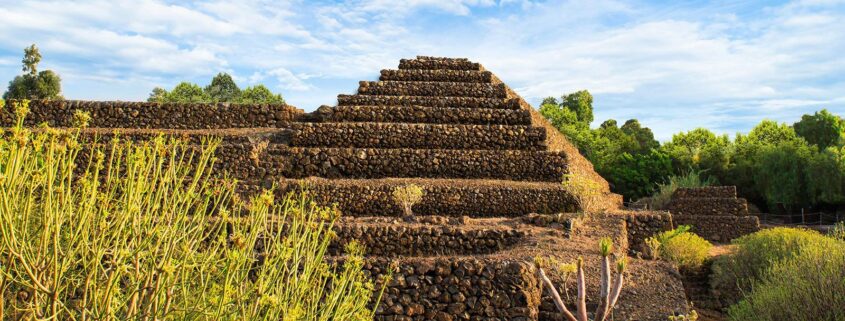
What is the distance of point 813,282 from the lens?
767 cm

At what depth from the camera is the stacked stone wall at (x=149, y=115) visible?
2098 cm

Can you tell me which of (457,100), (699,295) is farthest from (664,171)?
(699,295)

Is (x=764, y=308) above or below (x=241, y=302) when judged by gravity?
below

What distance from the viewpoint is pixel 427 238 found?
1255cm

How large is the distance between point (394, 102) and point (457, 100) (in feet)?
6.89

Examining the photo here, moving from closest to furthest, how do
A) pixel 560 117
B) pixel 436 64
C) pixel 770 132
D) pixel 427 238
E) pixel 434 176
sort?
pixel 427 238 → pixel 434 176 → pixel 436 64 → pixel 770 132 → pixel 560 117

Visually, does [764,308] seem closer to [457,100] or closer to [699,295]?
[699,295]

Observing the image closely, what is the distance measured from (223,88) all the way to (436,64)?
3179 cm

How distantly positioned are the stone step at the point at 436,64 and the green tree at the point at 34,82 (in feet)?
81.6

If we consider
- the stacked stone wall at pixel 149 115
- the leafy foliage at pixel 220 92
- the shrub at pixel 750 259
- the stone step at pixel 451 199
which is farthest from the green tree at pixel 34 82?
the shrub at pixel 750 259

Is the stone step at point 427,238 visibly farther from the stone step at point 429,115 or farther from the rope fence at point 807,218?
the rope fence at point 807,218

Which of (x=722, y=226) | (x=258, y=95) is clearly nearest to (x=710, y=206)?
(x=722, y=226)

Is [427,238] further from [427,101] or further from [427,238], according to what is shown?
[427,101]

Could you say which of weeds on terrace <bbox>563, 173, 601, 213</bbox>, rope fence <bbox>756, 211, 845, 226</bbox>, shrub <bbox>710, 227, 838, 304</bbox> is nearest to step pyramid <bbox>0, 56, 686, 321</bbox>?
weeds on terrace <bbox>563, 173, 601, 213</bbox>
